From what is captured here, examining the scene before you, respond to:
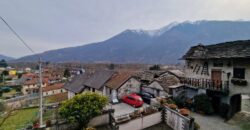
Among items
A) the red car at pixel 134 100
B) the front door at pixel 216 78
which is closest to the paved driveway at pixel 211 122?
the front door at pixel 216 78

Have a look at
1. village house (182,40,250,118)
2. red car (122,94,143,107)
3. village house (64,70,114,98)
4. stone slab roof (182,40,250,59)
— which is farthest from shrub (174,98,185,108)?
village house (64,70,114,98)

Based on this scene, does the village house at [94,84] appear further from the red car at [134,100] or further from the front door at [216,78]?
the front door at [216,78]

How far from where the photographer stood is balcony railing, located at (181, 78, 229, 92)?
17609mm

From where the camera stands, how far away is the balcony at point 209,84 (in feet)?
57.7

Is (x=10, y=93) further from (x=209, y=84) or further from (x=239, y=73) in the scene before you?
(x=239, y=73)

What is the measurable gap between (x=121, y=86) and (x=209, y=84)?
14.2m

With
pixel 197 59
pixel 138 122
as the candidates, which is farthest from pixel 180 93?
pixel 138 122

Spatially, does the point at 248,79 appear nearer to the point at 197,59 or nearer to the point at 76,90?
the point at 197,59

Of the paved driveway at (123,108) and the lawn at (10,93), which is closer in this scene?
the paved driveway at (123,108)

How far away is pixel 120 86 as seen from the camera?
2889 cm

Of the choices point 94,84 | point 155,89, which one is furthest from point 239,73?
point 94,84

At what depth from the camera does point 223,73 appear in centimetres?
1816

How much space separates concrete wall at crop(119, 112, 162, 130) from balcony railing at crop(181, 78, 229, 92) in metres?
6.45

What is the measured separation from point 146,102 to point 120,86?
16.4 feet
